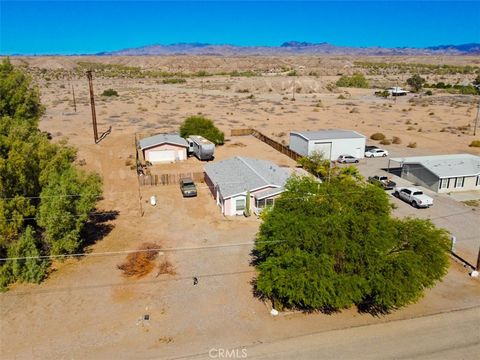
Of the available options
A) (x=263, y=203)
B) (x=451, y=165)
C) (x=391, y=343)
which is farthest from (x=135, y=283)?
(x=451, y=165)

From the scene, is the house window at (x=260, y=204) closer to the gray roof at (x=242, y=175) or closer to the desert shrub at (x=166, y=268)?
the gray roof at (x=242, y=175)

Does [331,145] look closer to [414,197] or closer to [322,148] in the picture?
[322,148]

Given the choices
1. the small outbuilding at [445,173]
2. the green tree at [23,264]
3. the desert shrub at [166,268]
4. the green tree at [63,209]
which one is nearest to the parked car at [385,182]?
the small outbuilding at [445,173]

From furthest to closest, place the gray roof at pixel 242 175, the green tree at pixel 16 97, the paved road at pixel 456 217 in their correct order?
the green tree at pixel 16 97 < the gray roof at pixel 242 175 < the paved road at pixel 456 217

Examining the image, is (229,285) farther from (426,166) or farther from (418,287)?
(426,166)

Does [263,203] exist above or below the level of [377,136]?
below

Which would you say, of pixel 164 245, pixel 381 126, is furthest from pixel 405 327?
pixel 381 126
